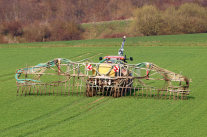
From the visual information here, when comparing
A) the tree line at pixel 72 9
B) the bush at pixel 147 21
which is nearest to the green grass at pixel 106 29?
the tree line at pixel 72 9

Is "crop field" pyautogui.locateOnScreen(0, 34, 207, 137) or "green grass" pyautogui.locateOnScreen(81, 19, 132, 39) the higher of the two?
"green grass" pyautogui.locateOnScreen(81, 19, 132, 39)

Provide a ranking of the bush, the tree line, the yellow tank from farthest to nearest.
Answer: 1. the tree line
2. the bush
3. the yellow tank

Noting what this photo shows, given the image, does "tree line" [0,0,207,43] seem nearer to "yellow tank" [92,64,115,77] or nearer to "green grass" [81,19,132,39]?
"green grass" [81,19,132,39]

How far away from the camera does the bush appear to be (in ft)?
241

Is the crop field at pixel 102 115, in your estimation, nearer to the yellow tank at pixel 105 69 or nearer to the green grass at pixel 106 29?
the yellow tank at pixel 105 69

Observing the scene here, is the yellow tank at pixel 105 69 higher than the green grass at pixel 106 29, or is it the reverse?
the green grass at pixel 106 29

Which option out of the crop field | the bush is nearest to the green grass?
the bush

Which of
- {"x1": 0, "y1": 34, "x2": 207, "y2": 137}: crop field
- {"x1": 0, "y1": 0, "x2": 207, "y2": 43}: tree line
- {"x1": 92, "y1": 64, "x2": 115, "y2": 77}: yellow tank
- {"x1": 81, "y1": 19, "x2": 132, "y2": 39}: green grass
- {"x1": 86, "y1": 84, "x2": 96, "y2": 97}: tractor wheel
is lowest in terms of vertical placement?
{"x1": 0, "y1": 34, "x2": 207, "y2": 137}: crop field

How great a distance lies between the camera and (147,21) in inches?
2936

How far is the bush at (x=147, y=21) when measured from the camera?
73500 millimetres

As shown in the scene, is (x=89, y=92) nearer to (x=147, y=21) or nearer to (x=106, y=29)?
(x=147, y=21)

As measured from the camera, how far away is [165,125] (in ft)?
47.5

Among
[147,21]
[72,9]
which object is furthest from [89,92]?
[72,9]

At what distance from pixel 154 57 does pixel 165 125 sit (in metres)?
24.6
